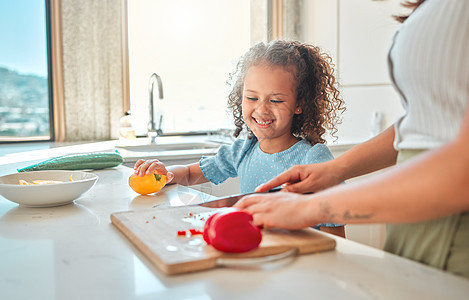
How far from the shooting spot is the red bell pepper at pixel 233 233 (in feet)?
2.13

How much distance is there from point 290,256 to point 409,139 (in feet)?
0.84

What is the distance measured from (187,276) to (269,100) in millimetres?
892

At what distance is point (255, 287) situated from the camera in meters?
0.57

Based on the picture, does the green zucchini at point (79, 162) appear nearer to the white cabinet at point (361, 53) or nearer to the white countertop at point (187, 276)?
the white countertop at point (187, 276)

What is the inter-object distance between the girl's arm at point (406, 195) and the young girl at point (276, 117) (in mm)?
727

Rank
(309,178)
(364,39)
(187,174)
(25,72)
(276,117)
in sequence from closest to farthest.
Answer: (309,178) → (276,117) → (187,174) → (25,72) → (364,39)

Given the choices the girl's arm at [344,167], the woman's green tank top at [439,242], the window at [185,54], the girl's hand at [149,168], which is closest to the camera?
the woman's green tank top at [439,242]

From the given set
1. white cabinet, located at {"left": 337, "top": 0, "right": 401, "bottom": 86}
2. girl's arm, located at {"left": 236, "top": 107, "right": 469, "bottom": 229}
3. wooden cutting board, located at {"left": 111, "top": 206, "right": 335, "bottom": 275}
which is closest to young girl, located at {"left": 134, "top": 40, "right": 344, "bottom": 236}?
wooden cutting board, located at {"left": 111, "top": 206, "right": 335, "bottom": 275}

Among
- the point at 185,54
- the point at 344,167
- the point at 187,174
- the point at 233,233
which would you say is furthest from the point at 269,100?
the point at 185,54

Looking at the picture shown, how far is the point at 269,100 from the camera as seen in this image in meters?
1.42

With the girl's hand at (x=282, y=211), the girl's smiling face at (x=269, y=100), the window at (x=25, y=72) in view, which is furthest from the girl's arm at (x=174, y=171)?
the window at (x=25, y=72)

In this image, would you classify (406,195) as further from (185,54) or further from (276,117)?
(185,54)

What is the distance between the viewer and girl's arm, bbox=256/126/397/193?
0.93m

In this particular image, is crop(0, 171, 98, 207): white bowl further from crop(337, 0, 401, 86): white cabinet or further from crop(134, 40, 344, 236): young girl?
crop(337, 0, 401, 86): white cabinet
